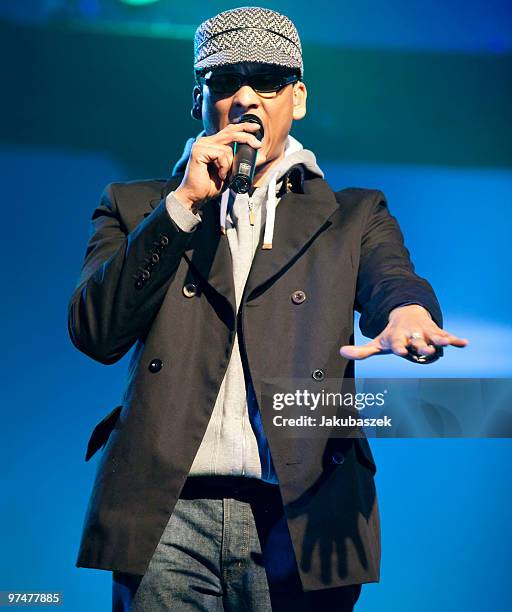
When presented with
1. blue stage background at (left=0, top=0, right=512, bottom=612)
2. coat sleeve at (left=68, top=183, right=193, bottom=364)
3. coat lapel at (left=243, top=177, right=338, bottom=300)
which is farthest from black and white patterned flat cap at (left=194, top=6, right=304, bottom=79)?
blue stage background at (left=0, top=0, right=512, bottom=612)

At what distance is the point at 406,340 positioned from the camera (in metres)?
1.21

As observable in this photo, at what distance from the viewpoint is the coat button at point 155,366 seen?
1.42 metres

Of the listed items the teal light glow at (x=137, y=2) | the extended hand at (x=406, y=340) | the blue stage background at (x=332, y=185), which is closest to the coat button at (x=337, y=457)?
the extended hand at (x=406, y=340)

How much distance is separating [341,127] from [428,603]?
138 centimetres

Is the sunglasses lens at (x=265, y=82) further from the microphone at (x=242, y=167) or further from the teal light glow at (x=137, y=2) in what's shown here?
the teal light glow at (x=137, y=2)

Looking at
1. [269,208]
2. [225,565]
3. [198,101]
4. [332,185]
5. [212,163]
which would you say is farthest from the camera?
[332,185]

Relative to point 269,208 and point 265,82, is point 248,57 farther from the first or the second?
point 269,208

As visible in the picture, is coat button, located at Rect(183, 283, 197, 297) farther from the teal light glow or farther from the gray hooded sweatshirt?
the teal light glow

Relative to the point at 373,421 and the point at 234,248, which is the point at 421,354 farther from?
the point at 234,248

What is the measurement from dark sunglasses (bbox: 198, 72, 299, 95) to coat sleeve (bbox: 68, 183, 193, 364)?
316mm

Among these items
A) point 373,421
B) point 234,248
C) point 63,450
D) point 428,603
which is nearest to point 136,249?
point 234,248

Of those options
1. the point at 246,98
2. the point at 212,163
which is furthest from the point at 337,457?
the point at 246,98

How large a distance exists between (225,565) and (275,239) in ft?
1.72

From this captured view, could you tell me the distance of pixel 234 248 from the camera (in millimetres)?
1555
